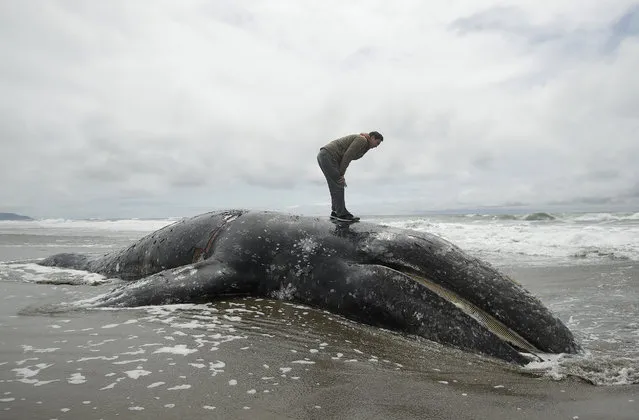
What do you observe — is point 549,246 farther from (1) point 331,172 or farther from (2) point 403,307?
(2) point 403,307

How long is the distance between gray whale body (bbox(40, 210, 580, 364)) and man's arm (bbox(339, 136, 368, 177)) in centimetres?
134

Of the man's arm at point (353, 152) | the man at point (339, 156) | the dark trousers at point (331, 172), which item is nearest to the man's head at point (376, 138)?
the man at point (339, 156)

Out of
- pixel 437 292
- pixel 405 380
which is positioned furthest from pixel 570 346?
pixel 405 380

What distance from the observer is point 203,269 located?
6.69 meters

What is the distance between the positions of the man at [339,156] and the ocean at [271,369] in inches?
95.0

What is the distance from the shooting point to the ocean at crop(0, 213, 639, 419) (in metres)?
3.22

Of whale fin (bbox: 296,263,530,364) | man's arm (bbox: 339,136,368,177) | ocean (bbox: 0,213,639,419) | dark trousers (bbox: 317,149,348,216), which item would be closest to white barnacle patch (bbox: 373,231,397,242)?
whale fin (bbox: 296,263,530,364)

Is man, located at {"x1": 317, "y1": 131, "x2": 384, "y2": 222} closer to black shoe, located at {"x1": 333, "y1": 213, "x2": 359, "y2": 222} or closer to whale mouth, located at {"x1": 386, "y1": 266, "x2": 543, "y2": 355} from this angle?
black shoe, located at {"x1": 333, "y1": 213, "x2": 359, "y2": 222}

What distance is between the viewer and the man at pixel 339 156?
8153mm

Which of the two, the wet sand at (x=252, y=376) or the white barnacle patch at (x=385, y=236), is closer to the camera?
the wet sand at (x=252, y=376)

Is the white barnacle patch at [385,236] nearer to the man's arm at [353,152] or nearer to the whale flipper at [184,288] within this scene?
the whale flipper at [184,288]

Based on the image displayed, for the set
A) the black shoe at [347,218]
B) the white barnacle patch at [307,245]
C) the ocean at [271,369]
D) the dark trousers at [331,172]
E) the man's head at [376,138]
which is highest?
the man's head at [376,138]

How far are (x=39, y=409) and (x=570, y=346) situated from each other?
→ 15.5 ft

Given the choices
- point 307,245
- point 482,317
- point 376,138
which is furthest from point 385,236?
point 376,138
